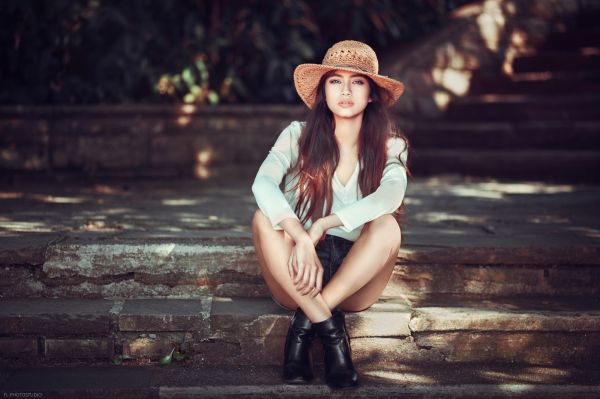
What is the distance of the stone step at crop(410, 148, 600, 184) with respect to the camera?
6.31 meters

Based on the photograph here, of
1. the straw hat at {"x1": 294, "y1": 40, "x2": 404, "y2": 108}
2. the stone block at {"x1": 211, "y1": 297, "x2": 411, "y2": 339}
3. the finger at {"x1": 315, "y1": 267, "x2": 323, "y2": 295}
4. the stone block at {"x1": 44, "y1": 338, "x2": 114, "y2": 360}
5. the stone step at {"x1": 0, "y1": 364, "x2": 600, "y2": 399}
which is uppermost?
the straw hat at {"x1": 294, "y1": 40, "x2": 404, "y2": 108}

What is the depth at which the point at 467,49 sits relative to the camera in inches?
300

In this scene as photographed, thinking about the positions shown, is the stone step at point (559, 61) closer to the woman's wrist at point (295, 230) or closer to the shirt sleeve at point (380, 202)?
the shirt sleeve at point (380, 202)

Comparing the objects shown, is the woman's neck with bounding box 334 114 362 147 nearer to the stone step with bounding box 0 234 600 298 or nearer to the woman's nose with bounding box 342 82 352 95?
the woman's nose with bounding box 342 82 352 95

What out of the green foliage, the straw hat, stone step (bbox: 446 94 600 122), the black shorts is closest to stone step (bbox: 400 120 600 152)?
stone step (bbox: 446 94 600 122)

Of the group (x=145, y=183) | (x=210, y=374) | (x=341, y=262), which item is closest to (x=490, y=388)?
(x=341, y=262)

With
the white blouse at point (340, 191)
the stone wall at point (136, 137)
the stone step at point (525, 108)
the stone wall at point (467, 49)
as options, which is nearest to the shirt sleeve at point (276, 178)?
the white blouse at point (340, 191)

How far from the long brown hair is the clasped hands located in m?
0.33

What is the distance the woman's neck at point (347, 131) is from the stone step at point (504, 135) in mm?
3853

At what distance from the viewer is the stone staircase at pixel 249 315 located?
113 inches

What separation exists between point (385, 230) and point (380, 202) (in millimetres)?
121

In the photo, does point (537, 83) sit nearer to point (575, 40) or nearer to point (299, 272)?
point (575, 40)

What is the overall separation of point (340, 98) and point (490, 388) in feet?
4.46

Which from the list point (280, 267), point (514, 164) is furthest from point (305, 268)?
point (514, 164)
